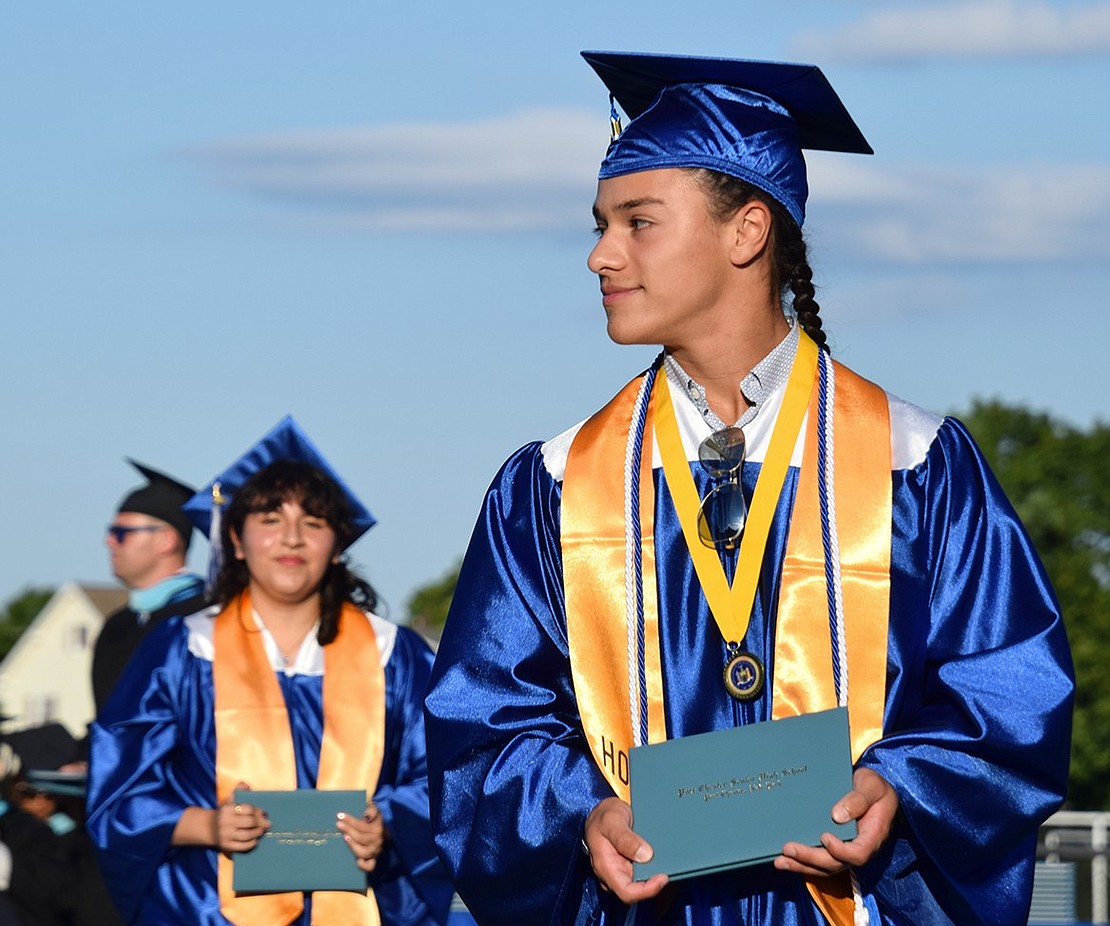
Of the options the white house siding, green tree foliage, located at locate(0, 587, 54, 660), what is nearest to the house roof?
the white house siding

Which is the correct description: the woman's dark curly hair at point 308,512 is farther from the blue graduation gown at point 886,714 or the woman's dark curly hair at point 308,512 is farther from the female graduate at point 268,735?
the blue graduation gown at point 886,714

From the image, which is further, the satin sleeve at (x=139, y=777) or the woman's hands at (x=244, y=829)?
the satin sleeve at (x=139, y=777)

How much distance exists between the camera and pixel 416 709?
636 centimetres

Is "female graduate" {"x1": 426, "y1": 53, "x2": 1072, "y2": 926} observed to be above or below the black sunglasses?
below

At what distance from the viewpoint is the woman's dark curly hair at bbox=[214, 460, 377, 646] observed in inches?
253

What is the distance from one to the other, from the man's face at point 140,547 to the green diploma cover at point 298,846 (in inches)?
138

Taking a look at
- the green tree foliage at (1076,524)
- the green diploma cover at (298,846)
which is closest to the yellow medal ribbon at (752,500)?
the green diploma cover at (298,846)

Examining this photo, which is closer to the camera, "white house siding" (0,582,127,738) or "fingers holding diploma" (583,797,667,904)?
"fingers holding diploma" (583,797,667,904)

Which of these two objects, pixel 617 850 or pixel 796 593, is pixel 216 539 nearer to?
pixel 796 593

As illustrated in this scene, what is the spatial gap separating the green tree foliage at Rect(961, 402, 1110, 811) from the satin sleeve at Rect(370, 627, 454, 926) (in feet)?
136

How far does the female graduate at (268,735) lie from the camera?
6.00 metres

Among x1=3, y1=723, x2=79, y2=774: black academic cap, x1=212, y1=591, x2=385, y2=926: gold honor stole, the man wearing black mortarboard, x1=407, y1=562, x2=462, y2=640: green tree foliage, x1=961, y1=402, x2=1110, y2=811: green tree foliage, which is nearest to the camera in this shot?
x1=212, y1=591, x2=385, y2=926: gold honor stole

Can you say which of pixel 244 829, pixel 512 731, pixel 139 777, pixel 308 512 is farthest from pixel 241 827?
pixel 512 731

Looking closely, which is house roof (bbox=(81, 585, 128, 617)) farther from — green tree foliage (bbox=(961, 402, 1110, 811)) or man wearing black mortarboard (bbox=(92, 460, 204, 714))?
man wearing black mortarboard (bbox=(92, 460, 204, 714))
